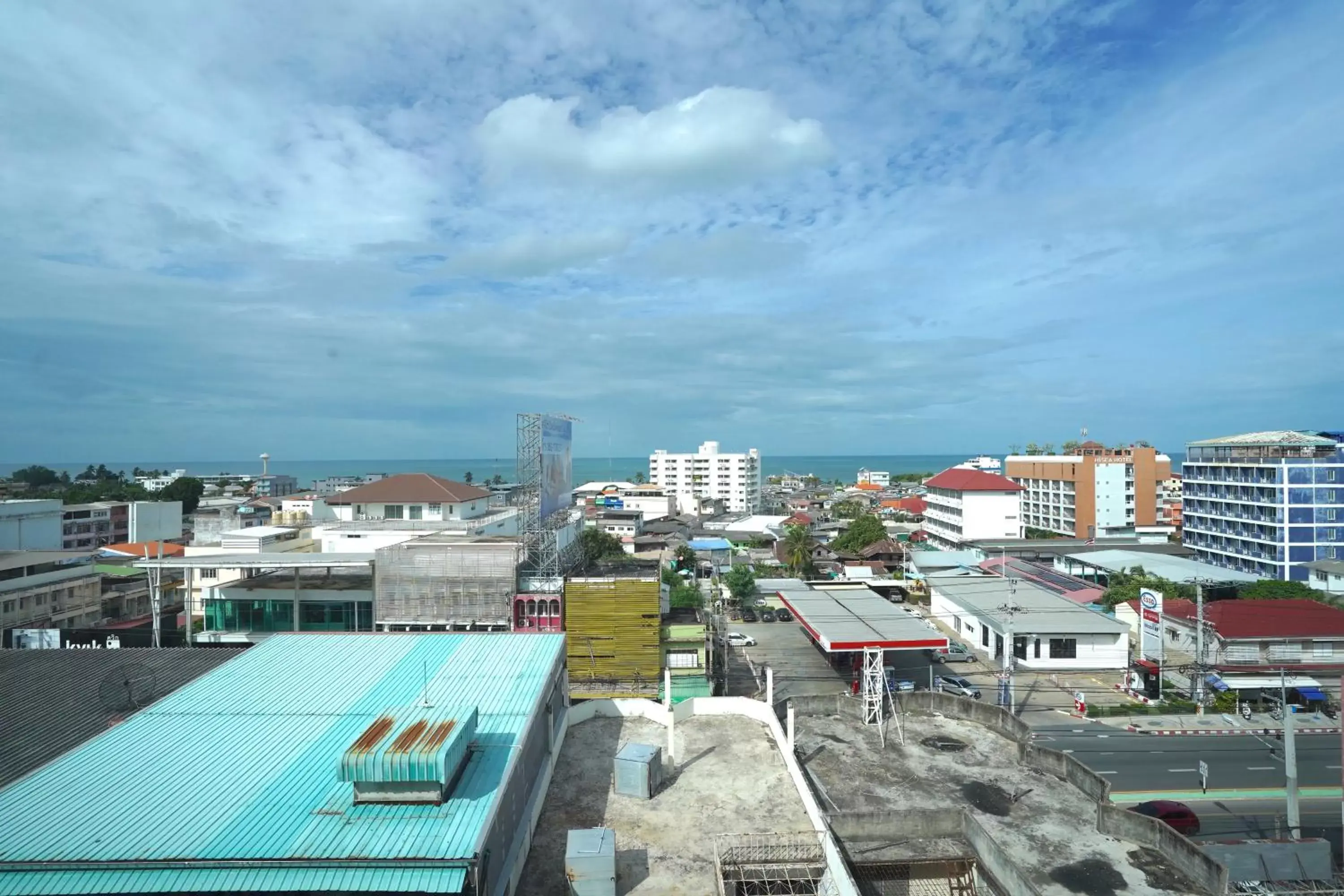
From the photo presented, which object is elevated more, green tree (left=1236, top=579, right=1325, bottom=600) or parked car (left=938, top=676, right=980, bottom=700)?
green tree (left=1236, top=579, right=1325, bottom=600)

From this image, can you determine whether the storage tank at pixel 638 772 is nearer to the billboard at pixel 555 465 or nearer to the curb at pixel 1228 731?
the billboard at pixel 555 465

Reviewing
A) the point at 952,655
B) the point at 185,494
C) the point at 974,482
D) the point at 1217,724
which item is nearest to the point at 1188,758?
the point at 1217,724

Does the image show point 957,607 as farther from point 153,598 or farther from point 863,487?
point 863,487

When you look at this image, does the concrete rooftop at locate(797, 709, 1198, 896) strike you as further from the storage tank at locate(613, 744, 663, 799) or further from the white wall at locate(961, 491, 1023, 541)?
the white wall at locate(961, 491, 1023, 541)

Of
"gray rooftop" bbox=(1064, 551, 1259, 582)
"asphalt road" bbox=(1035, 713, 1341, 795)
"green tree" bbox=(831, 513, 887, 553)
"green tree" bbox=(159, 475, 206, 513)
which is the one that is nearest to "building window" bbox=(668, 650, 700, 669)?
"asphalt road" bbox=(1035, 713, 1341, 795)

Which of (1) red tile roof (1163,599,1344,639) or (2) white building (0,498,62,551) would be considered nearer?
(1) red tile roof (1163,599,1344,639)

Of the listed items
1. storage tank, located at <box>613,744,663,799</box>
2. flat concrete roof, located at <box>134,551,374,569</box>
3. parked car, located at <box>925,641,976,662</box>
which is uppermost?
flat concrete roof, located at <box>134,551,374,569</box>

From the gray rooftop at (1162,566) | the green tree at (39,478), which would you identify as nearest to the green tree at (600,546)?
the gray rooftop at (1162,566)
